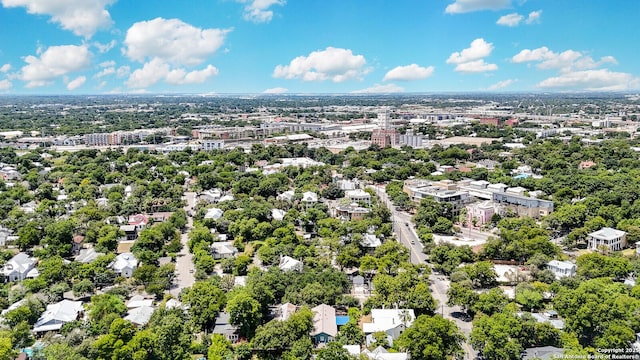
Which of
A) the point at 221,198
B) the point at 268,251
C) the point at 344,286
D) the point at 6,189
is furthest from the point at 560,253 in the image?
the point at 6,189

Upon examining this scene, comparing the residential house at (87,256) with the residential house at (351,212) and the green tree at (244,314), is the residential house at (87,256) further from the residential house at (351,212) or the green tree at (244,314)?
the residential house at (351,212)

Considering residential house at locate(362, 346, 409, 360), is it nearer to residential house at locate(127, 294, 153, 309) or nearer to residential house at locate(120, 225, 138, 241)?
residential house at locate(127, 294, 153, 309)

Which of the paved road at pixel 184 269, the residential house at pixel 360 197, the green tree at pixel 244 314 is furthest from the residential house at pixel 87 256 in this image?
the residential house at pixel 360 197

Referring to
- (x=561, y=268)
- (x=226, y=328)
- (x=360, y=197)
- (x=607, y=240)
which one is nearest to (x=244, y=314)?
(x=226, y=328)

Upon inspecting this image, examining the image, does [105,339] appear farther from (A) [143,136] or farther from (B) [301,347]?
(A) [143,136]

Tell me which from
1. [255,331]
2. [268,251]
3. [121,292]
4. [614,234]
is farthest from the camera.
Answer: [614,234]

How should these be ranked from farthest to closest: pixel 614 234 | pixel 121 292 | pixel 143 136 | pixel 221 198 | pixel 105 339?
pixel 143 136, pixel 221 198, pixel 614 234, pixel 121 292, pixel 105 339
